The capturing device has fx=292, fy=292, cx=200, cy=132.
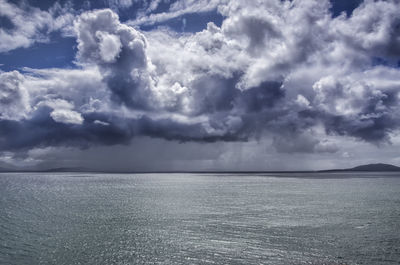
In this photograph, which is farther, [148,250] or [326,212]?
[326,212]

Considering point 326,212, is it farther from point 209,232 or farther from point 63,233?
point 63,233

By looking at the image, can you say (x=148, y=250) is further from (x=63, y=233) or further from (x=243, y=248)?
(x=63, y=233)

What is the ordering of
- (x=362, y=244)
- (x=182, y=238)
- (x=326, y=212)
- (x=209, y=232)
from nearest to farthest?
(x=362, y=244), (x=182, y=238), (x=209, y=232), (x=326, y=212)

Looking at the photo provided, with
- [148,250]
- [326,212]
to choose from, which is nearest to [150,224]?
[148,250]

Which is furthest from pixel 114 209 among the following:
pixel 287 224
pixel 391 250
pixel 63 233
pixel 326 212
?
pixel 391 250

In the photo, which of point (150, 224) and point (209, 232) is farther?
point (150, 224)

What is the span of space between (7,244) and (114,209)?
35.8 meters

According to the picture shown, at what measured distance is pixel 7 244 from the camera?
4084cm

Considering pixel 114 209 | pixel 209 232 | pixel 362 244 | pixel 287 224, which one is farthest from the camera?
pixel 114 209

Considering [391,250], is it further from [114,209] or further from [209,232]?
[114,209]

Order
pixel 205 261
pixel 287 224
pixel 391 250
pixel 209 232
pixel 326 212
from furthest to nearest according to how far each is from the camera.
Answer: pixel 326 212 → pixel 287 224 → pixel 209 232 → pixel 391 250 → pixel 205 261

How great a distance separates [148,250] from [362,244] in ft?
98.3

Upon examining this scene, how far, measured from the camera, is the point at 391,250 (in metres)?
38.5

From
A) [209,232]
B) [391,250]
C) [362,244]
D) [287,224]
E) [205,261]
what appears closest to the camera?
[205,261]
